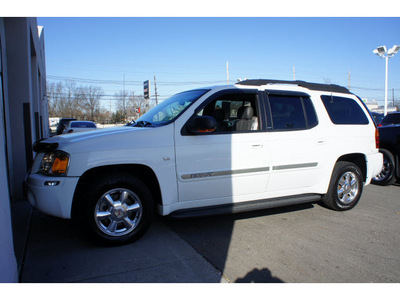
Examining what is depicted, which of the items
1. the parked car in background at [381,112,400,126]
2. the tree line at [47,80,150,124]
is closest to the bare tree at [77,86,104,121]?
the tree line at [47,80,150,124]

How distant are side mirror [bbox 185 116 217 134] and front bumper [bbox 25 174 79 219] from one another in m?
1.47

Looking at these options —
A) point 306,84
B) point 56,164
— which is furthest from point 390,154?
point 56,164

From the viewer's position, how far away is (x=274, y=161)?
437 centimetres

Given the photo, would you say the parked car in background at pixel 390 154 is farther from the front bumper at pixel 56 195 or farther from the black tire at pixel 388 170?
the front bumper at pixel 56 195

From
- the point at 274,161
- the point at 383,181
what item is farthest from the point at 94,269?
the point at 383,181

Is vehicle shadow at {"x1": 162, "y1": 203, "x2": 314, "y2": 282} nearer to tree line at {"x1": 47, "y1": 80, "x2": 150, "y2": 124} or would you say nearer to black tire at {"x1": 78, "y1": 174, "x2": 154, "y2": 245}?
black tire at {"x1": 78, "y1": 174, "x2": 154, "y2": 245}

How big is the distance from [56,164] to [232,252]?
7.34 feet

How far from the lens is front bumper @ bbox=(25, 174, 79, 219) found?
3342 millimetres

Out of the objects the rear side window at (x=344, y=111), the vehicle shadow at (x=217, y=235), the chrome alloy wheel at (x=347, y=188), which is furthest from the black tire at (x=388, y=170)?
the vehicle shadow at (x=217, y=235)

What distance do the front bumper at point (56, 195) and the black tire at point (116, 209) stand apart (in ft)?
0.50

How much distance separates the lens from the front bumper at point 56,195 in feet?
11.0

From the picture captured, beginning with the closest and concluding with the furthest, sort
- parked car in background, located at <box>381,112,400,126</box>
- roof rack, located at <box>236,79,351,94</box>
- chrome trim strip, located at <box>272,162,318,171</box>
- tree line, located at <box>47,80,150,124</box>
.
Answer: chrome trim strip, located at <box>272,162,318,171</box> < roof rack, located at <box>236,79,351,94</box> < parked car in background, located at <box>381,112,400,126</box> < tree line, located at <box>47,80,150,124</box>

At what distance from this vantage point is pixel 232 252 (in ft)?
11.6
